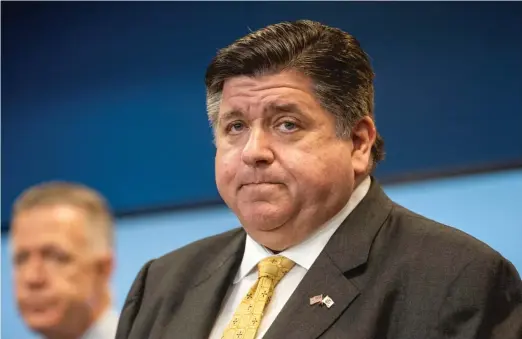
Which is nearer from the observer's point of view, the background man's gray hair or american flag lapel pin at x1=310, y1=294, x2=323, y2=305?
the background man's gray hair

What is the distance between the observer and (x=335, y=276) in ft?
6.37

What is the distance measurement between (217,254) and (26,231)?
102cm

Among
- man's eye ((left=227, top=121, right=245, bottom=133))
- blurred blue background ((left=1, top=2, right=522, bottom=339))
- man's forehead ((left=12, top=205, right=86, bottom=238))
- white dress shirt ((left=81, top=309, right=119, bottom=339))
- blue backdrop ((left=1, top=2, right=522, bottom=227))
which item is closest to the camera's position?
man's forehead ((left=12, top=205, right=86, bottom=238))

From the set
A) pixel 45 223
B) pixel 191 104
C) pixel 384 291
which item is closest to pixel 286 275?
pixel 384 291

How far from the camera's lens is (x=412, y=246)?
195cm

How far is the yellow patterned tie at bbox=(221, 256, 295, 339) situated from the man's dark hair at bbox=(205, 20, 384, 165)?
1.10ft

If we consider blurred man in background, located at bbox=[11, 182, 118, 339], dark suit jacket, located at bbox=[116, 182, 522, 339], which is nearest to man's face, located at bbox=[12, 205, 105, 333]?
blurred man in background, located at bbox=[11, 182, 118, 339]

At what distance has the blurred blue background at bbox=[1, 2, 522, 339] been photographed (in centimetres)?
270

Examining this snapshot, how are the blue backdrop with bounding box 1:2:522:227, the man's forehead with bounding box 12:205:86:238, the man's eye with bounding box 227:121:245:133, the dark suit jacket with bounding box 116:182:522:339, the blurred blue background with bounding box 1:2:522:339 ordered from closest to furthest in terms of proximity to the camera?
1. the man's forehead with bounding box 12:205:86:238
2. the dark suit jacket with bounding box 116:182:522:339
3. the man's eye with bounding box 227:121:245:133
4. the blurred blue background with bounding box 1:2:522:339
5. the blue backdrop with bounding box 1:2:522:227

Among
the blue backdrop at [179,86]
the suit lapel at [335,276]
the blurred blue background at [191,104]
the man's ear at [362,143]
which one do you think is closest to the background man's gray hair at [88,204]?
the suit lapel at [335,276]

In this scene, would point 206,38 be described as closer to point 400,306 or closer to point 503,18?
point 503,18

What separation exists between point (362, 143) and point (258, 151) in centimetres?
29

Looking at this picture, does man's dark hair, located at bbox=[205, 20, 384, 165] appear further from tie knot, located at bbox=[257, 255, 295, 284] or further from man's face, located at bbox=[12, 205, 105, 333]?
man's face, located at bbox=[12, 205, 105, 333]

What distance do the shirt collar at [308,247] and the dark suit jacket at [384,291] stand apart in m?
0.02
